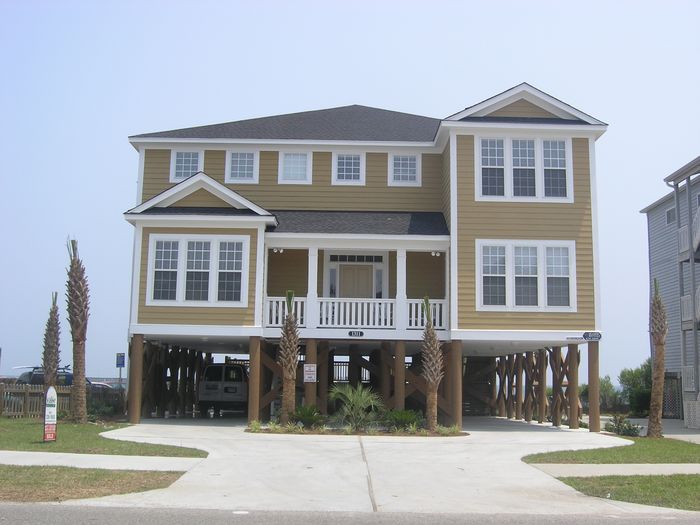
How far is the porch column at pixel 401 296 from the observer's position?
2372cm

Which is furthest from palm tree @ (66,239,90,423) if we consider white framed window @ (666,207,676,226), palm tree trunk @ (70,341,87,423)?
white framed window @ (666,207,676,226)

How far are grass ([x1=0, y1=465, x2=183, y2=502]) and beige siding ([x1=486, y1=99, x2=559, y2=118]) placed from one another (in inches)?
598

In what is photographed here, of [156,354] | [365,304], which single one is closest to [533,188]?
[365,304]

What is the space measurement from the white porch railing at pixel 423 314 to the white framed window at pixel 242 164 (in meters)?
7.16

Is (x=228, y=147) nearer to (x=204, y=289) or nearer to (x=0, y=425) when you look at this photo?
Answer: (x=204, y=289)

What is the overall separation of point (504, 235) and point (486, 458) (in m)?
8.60

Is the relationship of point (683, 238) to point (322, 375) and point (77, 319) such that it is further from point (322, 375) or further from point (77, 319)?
point (77, 319)

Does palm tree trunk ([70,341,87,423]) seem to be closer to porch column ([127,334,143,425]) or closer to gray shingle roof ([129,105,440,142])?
porch column ([127,334,143,425])

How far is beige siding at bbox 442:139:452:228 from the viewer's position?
24.4 metres

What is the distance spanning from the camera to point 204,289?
23.3 meters

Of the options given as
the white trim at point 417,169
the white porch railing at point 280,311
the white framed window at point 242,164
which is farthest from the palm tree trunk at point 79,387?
the white trim at point 417,169

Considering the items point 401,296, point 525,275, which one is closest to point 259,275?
point 401,296

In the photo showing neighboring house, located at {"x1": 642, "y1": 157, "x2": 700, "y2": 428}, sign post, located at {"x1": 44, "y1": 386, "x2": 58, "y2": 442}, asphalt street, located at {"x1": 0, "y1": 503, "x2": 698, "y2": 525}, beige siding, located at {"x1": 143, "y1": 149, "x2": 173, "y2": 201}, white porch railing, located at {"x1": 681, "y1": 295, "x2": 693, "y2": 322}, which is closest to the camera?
asphalt street, located at {"x1": 0, "y1": 503, "x2": 698, "y2": 525}

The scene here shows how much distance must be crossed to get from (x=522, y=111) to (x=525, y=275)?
16.4ft
